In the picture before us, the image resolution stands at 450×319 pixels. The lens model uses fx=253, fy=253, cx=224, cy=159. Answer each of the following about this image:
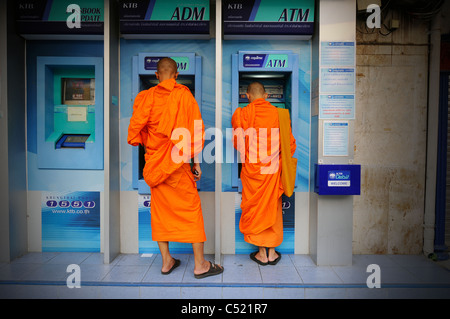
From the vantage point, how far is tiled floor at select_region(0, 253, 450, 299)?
2.44m

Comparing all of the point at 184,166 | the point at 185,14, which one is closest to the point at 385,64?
the point at 185,14

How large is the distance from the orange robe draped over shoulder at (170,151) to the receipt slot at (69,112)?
96 cm

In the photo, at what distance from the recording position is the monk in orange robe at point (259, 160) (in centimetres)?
275

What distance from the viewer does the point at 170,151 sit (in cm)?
242

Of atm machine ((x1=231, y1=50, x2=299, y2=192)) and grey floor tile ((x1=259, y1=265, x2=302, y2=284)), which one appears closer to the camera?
grey floor tile ((x1=259, y1=265, x2=302, y2=284))

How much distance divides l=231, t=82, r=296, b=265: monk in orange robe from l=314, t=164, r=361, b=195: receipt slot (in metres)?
0.45

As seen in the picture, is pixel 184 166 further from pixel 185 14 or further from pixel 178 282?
pixel 185 14

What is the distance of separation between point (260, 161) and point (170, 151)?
0.97m

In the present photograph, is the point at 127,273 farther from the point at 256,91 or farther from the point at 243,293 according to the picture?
the point at 256,91

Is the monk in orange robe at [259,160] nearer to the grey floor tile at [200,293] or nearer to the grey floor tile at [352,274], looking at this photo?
the grey floor tile at [200,293]

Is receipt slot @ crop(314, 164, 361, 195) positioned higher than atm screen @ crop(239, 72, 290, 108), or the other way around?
atm screen @ crop(239, 72, 290, 108)

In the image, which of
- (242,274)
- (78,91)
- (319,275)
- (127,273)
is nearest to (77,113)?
(78,91)

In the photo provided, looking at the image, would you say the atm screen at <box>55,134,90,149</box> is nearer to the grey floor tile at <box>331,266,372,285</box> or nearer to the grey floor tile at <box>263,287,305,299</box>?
the grey floor tile at <box>263,287,305,299</box>

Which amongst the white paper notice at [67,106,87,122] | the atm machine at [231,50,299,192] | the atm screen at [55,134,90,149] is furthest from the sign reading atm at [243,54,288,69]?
the atm screen at [55,134,90,149]
